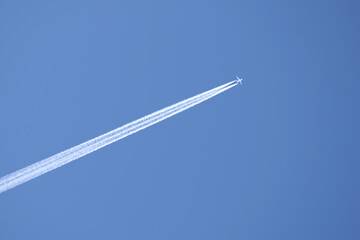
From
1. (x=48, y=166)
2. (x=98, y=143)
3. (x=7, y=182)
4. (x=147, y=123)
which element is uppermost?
(x=147, y=123)

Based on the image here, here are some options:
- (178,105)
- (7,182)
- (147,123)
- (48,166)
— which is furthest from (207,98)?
(7,182)

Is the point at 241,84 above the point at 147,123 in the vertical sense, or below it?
above

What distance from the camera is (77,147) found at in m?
40.8

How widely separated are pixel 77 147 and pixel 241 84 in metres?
22.5

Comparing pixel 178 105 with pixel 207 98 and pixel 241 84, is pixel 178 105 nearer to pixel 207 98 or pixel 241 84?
pixel 207 98

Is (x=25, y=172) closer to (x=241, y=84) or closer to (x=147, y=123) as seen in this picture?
(x=147, y=123)

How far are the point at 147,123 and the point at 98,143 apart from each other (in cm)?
665

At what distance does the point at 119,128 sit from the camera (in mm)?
43188

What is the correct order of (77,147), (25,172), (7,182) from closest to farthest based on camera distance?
1. (7,182)
2. (25,172)
3. (77,147)

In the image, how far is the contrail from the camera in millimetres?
32438

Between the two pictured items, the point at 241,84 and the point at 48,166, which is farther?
the point at 241,84

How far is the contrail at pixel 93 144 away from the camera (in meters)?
32.4

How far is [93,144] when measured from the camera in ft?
124

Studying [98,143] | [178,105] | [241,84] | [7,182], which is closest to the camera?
[7,182]
